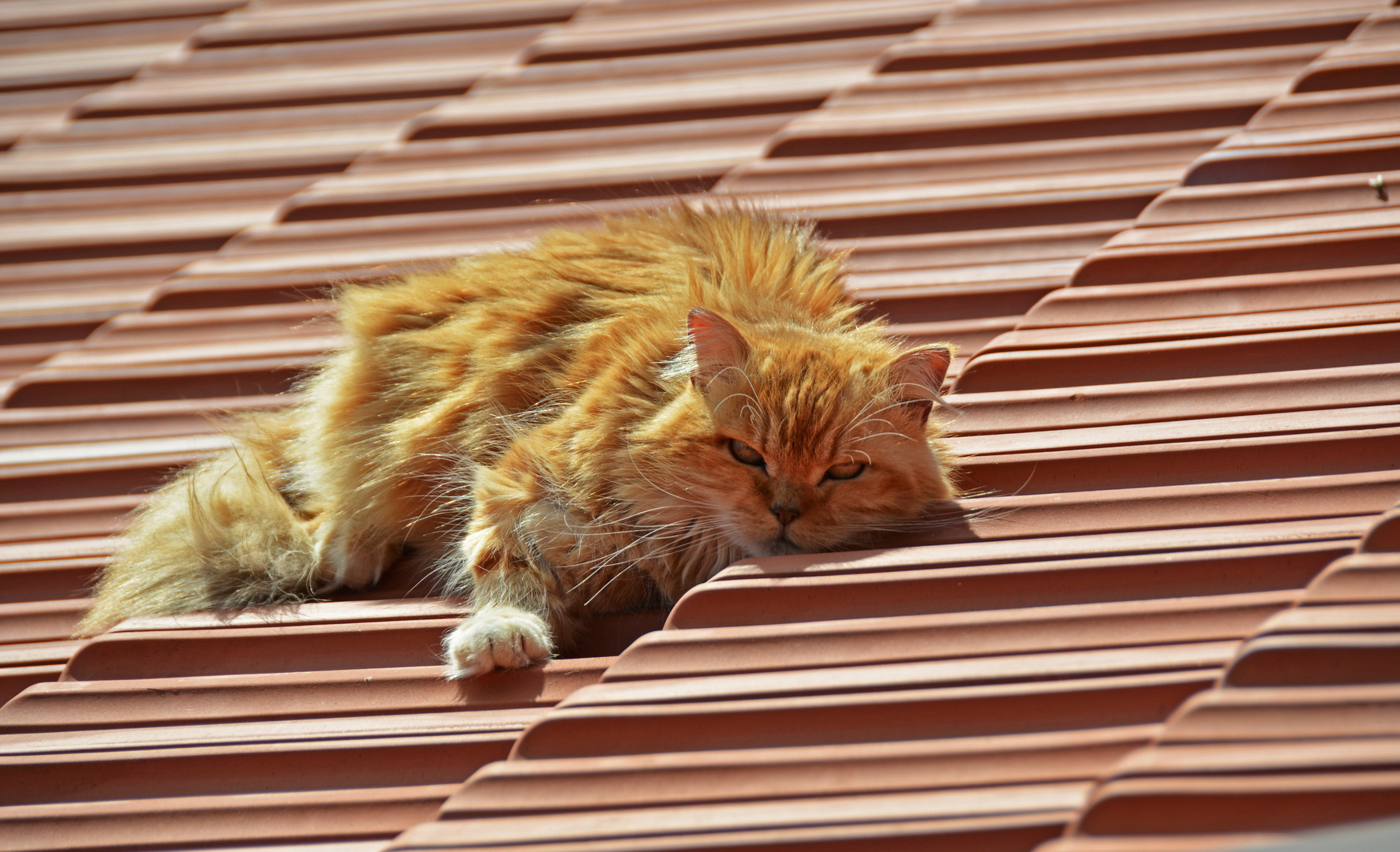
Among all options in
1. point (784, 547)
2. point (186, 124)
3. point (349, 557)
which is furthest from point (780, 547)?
point (186, 124)

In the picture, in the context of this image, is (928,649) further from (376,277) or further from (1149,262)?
(376,277)

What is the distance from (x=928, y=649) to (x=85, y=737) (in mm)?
1398

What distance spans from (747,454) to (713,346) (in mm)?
220

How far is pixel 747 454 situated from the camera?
1.96m

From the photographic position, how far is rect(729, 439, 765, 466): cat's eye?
1959mm

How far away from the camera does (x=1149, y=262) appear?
2.23m

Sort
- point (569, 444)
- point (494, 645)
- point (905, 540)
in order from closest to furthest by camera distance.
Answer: point (494, 645) < point (905, 540) < point (569, 444)

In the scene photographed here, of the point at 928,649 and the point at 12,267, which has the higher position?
the point at 12,267

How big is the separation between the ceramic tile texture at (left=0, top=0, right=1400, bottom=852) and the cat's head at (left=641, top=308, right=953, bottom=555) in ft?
0.37

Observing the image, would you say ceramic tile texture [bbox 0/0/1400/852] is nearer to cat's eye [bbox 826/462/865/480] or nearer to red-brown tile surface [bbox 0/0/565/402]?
red-brown tile surface [bbox 0/0/565/402]

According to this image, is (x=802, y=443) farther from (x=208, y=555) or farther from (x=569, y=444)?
(x=208, y=555)

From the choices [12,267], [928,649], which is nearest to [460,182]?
[12,267]

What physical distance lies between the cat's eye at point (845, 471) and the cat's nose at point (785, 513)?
0.11 m

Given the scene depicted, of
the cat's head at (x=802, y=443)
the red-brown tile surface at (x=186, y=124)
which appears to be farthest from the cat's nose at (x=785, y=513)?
the red-brown tile surface at (x=186, y=124)
